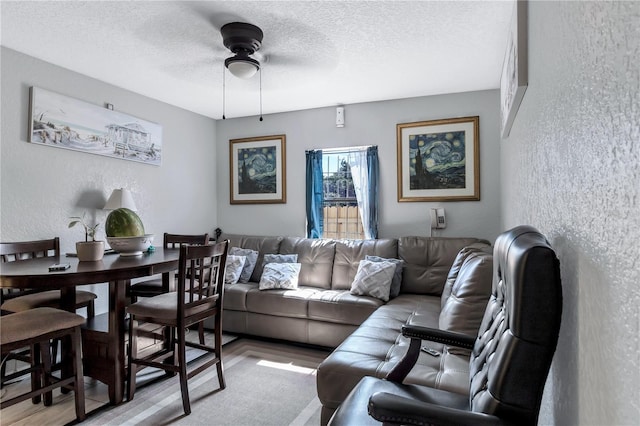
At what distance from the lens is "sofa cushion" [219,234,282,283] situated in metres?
3.95

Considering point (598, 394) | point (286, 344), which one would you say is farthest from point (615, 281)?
point (286, 344)

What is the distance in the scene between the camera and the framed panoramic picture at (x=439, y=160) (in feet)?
12.0

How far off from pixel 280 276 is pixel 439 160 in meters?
2.10

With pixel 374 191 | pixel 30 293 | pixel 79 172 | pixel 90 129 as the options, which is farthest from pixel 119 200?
pixel 374 191

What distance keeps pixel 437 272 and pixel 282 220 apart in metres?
2.06

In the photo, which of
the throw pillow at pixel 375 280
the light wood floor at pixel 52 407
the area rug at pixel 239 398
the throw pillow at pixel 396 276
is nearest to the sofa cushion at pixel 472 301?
the area rug at pixel 239 398

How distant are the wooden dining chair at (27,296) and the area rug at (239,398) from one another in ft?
2.30

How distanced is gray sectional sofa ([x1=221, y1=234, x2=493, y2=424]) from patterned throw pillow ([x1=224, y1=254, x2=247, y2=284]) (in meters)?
0.09

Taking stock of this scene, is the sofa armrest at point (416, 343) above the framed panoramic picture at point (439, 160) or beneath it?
beneath

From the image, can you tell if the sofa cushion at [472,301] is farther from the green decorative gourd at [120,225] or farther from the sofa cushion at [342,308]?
the green decorative gourd at [120,225]

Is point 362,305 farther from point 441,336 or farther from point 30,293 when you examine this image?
point 30,293

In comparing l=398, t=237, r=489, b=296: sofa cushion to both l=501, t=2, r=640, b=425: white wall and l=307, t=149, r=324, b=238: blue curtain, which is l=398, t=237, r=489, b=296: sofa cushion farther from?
l=501, t=2, r=640, b=425: white wall

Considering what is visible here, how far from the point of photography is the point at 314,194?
433cm

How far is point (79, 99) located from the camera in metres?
3.17
